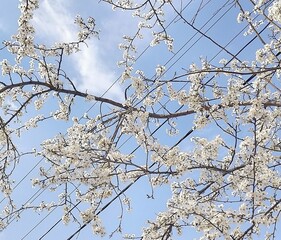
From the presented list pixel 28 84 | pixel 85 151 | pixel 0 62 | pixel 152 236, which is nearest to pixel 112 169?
pixel 85 151

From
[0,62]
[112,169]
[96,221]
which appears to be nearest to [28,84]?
[0,62]

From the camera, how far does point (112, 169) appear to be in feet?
13.7

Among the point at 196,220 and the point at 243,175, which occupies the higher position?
the point at 243,175

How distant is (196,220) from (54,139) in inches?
51.2

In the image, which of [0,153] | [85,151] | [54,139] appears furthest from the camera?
[0,153]

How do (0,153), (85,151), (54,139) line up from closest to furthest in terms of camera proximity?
(85,151)
(54,139)
(0,153)

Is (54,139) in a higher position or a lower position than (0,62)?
lower

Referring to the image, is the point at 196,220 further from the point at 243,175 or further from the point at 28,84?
the point at 28,84

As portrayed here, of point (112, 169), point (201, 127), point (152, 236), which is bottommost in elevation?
point (152, 236)

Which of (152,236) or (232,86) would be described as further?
(152,236)

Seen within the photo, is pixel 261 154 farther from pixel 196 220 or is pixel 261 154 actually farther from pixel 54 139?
pixel 54 139

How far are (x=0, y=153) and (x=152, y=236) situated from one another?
154 cm

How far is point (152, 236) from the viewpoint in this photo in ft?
13.9

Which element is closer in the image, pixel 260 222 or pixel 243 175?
pixel 260 222
